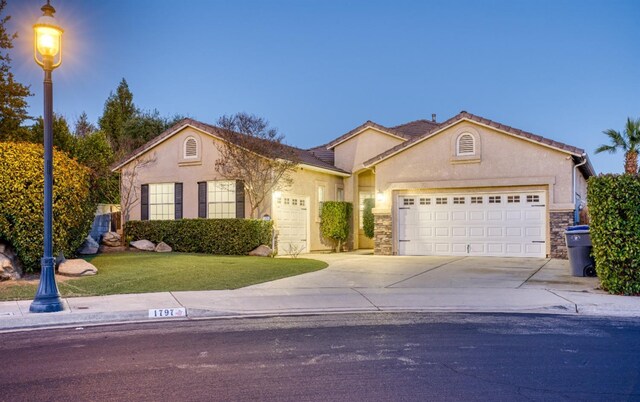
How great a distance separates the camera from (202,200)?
23.2 metres

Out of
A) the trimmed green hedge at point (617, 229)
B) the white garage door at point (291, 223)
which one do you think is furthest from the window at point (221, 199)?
the trimmed green hedge at point (617, 229)

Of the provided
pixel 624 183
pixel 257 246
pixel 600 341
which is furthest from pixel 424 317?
pixel 257 246

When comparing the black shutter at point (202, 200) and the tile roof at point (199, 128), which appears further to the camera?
the black shutter at point (202, 200)

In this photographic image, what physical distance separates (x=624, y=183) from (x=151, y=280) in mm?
10050

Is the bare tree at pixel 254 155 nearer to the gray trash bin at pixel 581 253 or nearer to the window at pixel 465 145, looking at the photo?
the window at pixel 465 145

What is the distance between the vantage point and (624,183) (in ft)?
38.4

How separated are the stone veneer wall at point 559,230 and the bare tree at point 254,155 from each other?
9025 mm

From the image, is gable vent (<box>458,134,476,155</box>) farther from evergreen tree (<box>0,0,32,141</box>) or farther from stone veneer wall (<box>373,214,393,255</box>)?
evergreen tree (<box>0,0,32,141</box>)

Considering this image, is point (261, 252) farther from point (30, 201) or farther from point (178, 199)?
point (30, 201)

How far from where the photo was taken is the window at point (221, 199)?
2261 cm

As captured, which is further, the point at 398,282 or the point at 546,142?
the point at 546,142

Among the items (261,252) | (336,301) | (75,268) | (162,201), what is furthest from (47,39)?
(162,201)

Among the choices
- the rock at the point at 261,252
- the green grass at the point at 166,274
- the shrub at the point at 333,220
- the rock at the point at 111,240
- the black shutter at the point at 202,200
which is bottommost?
the green grass at the point at 166,274

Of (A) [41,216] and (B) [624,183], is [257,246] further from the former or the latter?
(B) [624,183]
